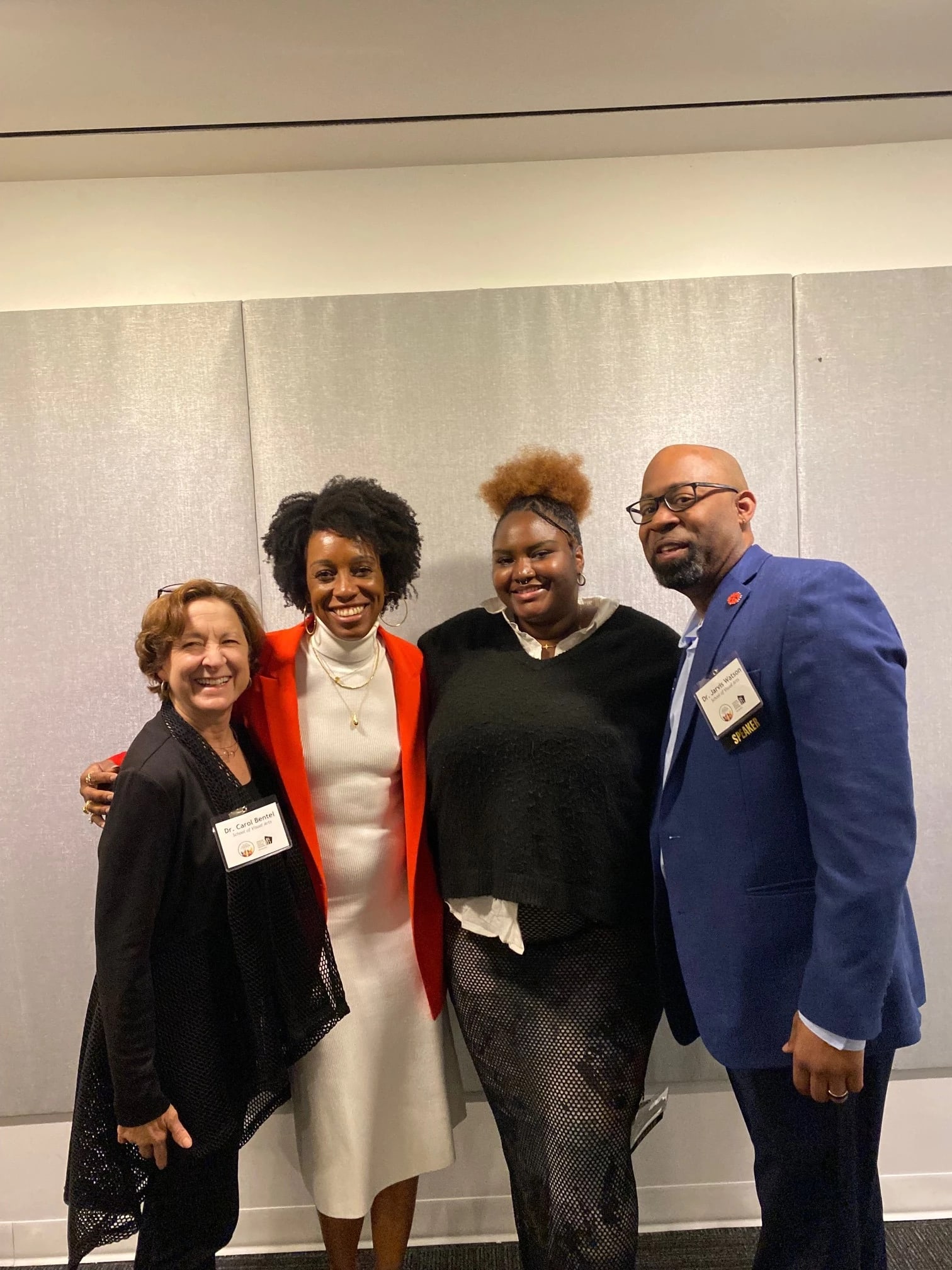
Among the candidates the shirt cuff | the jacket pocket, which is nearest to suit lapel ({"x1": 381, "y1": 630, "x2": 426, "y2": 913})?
the jacket pocket

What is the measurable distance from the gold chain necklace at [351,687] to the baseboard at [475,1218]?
5.19 feet

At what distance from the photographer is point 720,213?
2443 millimetres

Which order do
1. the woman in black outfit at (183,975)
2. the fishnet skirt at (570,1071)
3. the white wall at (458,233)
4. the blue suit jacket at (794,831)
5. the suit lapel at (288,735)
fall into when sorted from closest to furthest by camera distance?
the blue suit jacket at (794,831) < the woman in black outfit at (183,975) < the fishnet skirt at (570,1071) < the suit lapel at (288,735) < the white wall at (458,233)

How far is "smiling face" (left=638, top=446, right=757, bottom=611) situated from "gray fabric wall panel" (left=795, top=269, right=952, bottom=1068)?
0.82 metres

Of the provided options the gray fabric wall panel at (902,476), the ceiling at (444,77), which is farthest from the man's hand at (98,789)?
the gray fabric wall panel at (902,476)

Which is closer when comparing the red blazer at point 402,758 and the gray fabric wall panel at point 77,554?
the red blazer at point 402,758

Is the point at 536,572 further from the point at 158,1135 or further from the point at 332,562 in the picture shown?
the point at 158,1135

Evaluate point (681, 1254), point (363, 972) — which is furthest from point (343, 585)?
point (681, 1254)

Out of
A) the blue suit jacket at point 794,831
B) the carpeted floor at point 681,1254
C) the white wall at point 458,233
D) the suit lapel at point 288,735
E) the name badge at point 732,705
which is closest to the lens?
the blue suit jacket at point 794,831

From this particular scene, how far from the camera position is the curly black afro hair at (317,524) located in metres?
2.08

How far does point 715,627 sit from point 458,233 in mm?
1502

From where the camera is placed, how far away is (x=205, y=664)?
174 cm

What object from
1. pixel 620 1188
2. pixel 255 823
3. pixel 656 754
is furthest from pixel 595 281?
pixel 620 1188

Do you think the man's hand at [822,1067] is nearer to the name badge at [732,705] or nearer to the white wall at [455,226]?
the name badge at [732,705]
